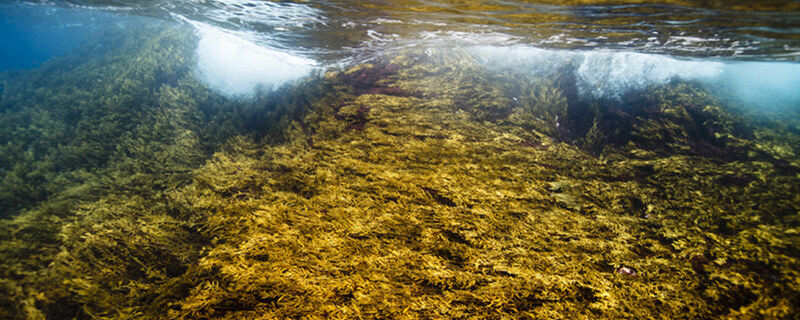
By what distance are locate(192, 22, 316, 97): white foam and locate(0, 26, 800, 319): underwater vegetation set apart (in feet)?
1.68

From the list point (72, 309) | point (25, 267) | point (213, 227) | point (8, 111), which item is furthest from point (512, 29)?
point (8, 111)

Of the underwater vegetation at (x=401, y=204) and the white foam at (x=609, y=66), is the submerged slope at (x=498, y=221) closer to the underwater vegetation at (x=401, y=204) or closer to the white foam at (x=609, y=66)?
the underwater vegetation at (x=401, y=204)

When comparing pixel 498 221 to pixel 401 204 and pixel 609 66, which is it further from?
pixel 609 66

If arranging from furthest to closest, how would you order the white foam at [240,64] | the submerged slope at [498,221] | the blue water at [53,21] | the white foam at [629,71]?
the blue water at [53,21]
the white foam at [240,64]
the white foam at [629,71]
the submerged slope at [498,221]

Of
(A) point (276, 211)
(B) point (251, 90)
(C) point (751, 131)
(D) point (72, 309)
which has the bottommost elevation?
(D) point (72, 309)

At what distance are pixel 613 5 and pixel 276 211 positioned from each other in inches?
175

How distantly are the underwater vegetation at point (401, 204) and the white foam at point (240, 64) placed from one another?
0.51m

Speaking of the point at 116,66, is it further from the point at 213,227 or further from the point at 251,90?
the point at 213,227

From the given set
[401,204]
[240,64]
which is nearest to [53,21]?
[240,64]

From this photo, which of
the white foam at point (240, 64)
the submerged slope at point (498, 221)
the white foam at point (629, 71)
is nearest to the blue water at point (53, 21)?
the white foam at point (240, 64)

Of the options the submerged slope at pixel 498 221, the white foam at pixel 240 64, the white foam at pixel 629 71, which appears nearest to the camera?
the submerged slope at pixel 498 221

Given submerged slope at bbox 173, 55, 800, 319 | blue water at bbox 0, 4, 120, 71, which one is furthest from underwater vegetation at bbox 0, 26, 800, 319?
blue water at bbox 0, 4, 120, 71

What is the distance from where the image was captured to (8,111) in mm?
3729

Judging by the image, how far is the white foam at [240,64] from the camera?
463cm
